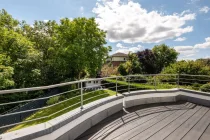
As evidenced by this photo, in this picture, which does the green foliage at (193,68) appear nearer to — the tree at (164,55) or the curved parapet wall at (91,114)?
the tree at (164,55)

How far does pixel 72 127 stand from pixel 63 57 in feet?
36.2

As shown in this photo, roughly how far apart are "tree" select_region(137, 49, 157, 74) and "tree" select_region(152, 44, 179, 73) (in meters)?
1.39

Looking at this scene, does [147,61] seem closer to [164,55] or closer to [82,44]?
[164,55]

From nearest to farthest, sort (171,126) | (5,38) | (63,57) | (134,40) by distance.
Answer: (171,126)
(5,38)
(63,57)
(134,40)

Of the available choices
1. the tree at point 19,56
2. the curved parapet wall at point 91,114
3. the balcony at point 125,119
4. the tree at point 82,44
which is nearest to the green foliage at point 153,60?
the tree at point 82,44

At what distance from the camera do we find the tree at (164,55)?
81.4ft

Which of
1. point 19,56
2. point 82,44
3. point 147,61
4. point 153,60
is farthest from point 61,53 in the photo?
point 153,60

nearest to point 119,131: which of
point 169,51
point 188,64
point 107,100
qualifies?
point 107,100

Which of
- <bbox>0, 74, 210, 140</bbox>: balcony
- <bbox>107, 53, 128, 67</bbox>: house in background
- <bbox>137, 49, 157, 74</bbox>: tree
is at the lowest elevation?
<bbox>0, 74, 210, 140</bbox>: balcony

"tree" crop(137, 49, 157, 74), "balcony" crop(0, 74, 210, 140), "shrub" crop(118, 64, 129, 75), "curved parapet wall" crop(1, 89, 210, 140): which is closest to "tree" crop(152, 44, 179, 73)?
"tree" crop(137, 49, 157, 74)

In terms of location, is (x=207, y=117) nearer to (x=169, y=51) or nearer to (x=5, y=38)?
(x=5, y=38)

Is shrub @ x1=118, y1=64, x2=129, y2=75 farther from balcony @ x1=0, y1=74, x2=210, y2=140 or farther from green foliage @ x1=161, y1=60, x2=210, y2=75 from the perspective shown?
Result: balcony @ x1=0, y1=74, x2=210, y2=140

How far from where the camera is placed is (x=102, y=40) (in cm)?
1363

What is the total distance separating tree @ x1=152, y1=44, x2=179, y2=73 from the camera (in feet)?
81.4
